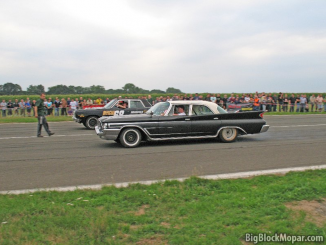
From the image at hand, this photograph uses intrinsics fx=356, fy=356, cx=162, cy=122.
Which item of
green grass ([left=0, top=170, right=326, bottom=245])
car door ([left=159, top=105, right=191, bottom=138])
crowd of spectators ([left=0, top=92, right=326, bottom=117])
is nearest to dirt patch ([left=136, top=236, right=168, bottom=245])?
green grass ([left=0, top=170, right=326, bottom=245])

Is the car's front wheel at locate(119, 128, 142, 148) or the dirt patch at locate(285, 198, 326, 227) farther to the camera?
the car's front wheel at locate(119, 128, 142, 148)

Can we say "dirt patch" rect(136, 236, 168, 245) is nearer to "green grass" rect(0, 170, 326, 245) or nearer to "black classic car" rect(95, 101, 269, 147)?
"green grass" rect(0, 170, 326, 245)

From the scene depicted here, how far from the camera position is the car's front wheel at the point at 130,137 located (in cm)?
1102

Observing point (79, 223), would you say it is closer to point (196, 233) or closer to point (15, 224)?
point (15, 224)

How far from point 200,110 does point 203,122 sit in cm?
46

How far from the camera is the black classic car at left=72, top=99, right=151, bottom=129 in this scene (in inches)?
701

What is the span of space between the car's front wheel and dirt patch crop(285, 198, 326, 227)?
655 centimetres

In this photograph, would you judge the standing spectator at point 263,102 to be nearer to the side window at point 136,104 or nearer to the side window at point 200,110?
the side window at point 136,104

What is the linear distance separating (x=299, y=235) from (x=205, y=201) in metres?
1.48

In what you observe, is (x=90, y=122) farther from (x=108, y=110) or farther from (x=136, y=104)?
(x=136, y=104)

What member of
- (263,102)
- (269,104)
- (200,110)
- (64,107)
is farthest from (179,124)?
(269,104)

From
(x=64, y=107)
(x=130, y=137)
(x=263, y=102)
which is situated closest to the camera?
(x=130, y=137)

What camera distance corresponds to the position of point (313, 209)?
494cm

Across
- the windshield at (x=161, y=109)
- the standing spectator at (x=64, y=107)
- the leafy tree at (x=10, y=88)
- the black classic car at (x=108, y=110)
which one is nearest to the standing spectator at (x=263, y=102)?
the black classic car at (x=108, y=110)
